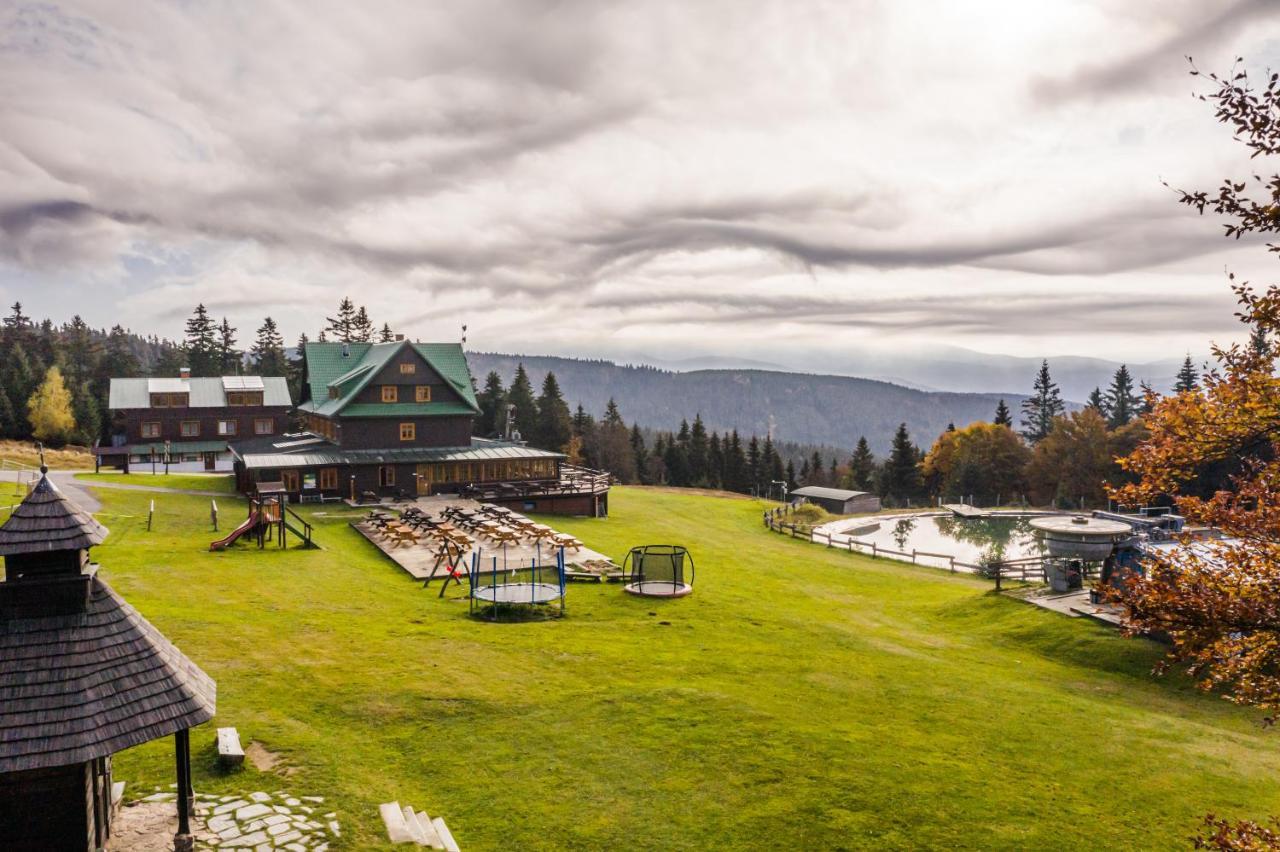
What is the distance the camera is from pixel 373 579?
27.8 m

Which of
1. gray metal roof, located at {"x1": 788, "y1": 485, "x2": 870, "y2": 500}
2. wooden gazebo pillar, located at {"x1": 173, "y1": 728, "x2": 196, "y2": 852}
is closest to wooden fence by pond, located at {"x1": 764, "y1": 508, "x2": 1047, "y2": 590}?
gray metal roof, located at {"x1": 788, "y1": 485, "x2": 870, "y2": 500}

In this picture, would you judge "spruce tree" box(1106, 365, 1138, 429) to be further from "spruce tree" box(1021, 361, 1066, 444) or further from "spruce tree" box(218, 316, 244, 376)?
"spruce tree" box(218, 316, 244, 376)

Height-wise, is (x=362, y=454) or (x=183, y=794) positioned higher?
(x=362, y=454)

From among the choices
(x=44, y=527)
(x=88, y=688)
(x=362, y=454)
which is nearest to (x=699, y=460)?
(x=362, y=454)

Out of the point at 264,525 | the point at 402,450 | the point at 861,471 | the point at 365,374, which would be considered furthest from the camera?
the point at 861,471

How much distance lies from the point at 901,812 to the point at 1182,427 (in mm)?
7286

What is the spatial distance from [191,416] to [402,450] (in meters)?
27.7

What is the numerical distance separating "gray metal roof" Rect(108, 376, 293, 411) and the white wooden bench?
6393cm

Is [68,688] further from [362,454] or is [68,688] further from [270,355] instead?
[270,355]

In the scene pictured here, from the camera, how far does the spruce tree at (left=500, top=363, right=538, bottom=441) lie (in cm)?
9688

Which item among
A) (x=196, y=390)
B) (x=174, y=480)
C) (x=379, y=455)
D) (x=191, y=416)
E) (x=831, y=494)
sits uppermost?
(x=196, y=390)

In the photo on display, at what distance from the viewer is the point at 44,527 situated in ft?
33.3

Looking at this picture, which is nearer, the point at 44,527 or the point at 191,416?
the point at 44,527

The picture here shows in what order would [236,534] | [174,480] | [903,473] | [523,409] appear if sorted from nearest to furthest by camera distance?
[236,534], [174,480], [903,473], [523,409]
